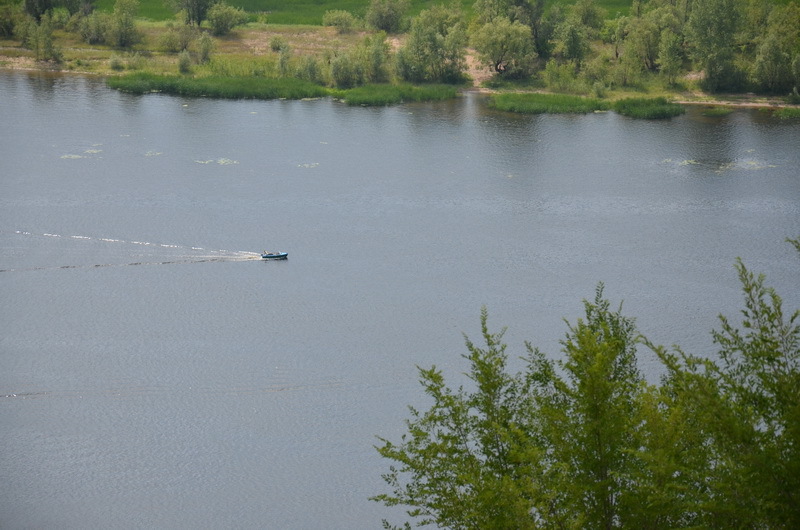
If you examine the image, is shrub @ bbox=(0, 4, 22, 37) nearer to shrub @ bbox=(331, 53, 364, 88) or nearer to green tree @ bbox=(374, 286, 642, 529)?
shrub @ bbox=(331, 53, 364, 88)

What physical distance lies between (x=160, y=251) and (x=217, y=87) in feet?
84.3

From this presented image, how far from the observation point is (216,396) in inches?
1015

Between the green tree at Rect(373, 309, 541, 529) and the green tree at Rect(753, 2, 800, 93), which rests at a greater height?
the green tree at Rect(753, 2, 800, 93)

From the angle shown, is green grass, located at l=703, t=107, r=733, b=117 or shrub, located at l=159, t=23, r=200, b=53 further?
shrub, located at l=159, t=23, r=200, b=53

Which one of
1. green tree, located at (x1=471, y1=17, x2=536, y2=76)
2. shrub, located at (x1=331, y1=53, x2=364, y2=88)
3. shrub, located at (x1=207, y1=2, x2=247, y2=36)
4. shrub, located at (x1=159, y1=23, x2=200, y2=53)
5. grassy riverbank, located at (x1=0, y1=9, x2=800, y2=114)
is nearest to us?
grassy riverbank, located at (x1=0, y1=9, x2=800, y2=114)

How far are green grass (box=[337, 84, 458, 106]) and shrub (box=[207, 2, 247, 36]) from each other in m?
14.1

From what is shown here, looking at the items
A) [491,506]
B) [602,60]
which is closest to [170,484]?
[491,506]

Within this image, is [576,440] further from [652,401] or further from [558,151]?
[558,151]

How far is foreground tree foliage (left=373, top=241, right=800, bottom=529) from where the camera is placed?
39.3ft

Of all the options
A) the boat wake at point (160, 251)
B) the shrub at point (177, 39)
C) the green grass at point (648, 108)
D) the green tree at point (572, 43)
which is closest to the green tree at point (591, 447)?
the boat wake at point (160, 251)

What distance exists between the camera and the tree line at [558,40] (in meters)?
60.9

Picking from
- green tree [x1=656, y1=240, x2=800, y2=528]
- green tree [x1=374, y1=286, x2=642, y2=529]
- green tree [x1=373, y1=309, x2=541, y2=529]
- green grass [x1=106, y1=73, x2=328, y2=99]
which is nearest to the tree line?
green grass [x1=106, y1=73, x2=328, y2=99]

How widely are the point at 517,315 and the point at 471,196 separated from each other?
11.9 metres

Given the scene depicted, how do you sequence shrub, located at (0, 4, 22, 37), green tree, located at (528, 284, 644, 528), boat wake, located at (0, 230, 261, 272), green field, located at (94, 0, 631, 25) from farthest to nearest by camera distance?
green field, located at (94, 0, 631, 25) → shrub, located at (0, 4, 22, 37) → boat wake, located at (0, 230, 261, 272) → green tree, located at (528, 284, 644, 528)
